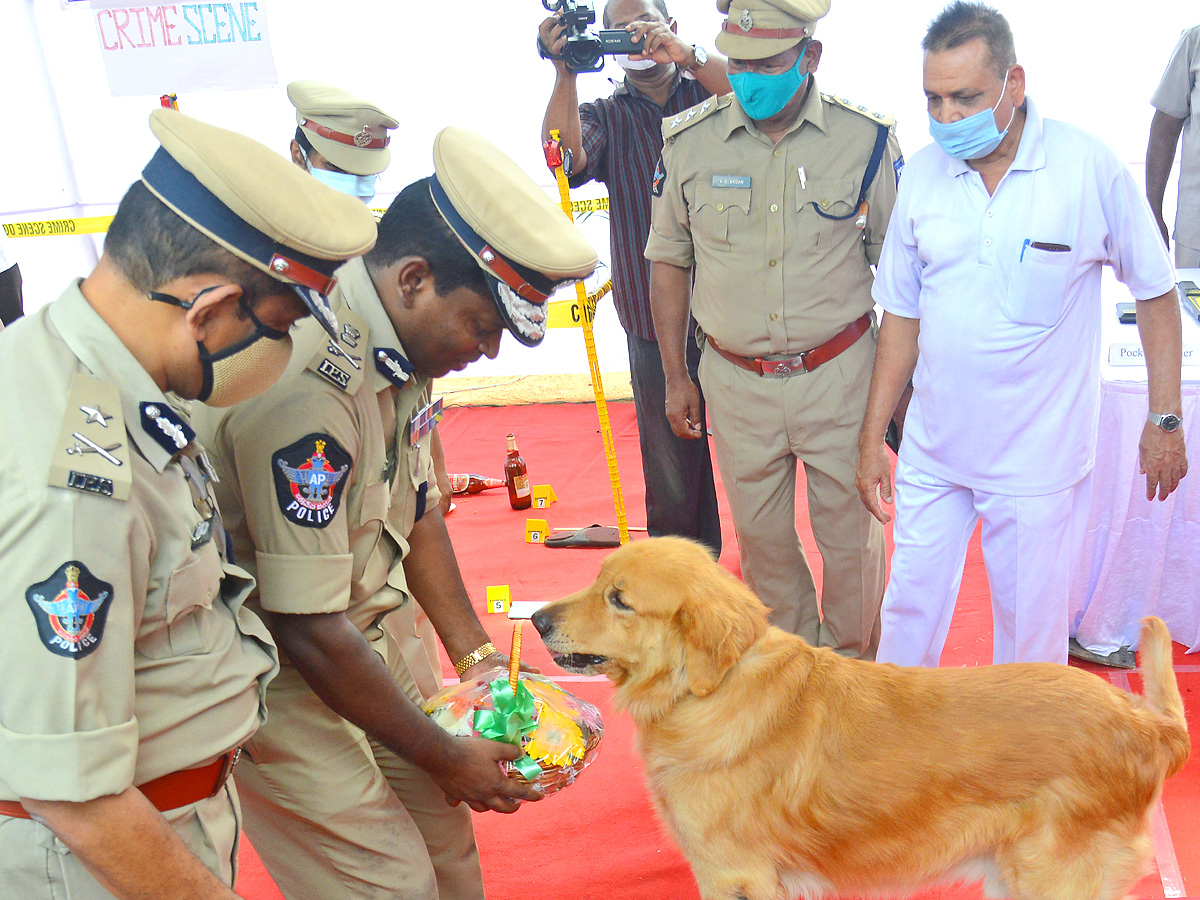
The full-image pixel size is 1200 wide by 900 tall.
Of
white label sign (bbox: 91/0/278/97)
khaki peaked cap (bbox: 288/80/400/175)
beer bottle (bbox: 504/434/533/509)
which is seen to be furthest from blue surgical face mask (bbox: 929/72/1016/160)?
white label sign (bbox: 91/0/278/97)

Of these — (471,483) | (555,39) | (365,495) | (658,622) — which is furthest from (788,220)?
(471,483)

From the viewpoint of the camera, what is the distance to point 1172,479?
3.04 m

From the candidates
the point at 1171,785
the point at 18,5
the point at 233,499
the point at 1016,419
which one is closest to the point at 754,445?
the point at 1016,419

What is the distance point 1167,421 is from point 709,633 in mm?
1821

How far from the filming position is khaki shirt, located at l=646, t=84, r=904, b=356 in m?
3.45

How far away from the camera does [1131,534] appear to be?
12.4 feet

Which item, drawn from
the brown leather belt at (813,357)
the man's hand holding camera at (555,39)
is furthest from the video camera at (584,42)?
the brown leather belt at (813,357)

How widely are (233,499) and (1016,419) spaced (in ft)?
7.50

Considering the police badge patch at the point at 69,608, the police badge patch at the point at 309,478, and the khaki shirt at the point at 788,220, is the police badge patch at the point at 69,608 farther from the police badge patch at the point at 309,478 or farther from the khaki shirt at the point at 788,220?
the khaki shirt at the point at 788,220

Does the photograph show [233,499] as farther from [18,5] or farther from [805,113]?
[18,5]

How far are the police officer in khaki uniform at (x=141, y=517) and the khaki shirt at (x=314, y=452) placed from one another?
0.16m

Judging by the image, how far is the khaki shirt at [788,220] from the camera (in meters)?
3.45

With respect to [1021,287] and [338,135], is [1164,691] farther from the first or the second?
[338,135]

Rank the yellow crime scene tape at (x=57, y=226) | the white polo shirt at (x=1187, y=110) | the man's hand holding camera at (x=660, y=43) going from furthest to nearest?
the yellow crime scene tape at (x=57, y=226), the white polo shirt at (x=1187, y=110), the man's hand holding camera at (x=660, y=43)
